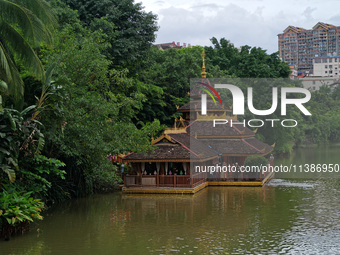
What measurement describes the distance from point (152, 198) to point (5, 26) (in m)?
12.3

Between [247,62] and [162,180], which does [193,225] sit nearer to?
[162,180]

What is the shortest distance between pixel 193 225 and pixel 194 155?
884cm

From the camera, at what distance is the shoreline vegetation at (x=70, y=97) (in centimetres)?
1806

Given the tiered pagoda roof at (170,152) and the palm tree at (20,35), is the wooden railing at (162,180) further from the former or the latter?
the palm tree at (20,35)

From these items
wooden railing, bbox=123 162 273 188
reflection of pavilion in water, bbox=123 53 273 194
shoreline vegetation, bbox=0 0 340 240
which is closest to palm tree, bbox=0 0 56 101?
shoreline vegetation, bbox=0 0 340 240

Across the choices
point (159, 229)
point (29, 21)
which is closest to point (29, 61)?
point (29, 21)

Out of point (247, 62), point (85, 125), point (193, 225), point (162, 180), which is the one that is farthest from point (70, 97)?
point (247, 62)

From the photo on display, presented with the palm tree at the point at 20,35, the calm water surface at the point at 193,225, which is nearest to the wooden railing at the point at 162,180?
the calm water surface at the point at 193,225

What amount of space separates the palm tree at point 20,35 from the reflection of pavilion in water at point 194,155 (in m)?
10.8

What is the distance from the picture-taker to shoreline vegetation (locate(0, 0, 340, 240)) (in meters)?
18.1

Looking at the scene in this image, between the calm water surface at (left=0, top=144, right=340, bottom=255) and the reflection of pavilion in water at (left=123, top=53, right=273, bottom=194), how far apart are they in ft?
3.75

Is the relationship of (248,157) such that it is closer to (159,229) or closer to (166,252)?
(159,229)

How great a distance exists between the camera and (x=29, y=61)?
731 inches

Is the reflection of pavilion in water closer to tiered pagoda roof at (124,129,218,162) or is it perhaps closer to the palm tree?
tiered pagoda roof at (124,129,218,162)
